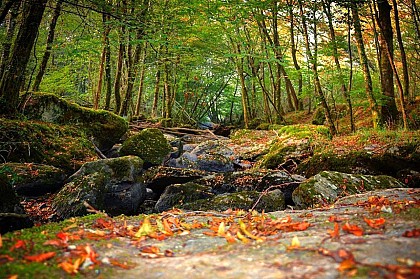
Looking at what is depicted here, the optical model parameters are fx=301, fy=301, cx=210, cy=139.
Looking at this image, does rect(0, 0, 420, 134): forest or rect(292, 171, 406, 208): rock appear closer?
rect(292, 171, 406, 208): rock

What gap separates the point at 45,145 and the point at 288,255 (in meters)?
7.37

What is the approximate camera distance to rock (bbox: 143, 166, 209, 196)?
24.4 ft

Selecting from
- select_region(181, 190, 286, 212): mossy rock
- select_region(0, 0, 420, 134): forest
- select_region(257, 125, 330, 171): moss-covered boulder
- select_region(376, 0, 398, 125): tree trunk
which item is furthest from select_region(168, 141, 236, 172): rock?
select_region(376, 0, 398, 125): tree trunk

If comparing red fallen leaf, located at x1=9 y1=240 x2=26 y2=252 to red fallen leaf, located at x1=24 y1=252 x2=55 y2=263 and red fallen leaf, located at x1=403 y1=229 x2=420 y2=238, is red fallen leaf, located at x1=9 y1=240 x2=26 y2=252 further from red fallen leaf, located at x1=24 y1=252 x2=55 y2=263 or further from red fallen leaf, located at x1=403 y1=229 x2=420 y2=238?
red fallen leaf, located at x1=403 y1=229 x2=420 y2=238

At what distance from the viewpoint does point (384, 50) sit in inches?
411

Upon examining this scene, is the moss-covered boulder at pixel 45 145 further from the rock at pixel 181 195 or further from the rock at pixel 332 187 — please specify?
the rock at pixel 332 187

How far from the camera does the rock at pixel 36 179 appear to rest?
229 inches

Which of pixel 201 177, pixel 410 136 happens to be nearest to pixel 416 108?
pixel 410 136

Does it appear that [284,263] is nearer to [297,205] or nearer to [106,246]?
[106,246]

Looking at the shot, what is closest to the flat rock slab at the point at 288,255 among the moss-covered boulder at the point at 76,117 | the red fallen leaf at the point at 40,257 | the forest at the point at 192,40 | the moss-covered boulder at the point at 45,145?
the red fallen leaf at the point at 40,257

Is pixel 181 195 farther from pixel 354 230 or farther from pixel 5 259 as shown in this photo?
pixel 5 259

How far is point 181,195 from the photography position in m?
6.21

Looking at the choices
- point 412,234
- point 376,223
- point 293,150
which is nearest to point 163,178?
point 293,150

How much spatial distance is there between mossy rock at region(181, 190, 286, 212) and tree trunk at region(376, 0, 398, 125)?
21.9ft
